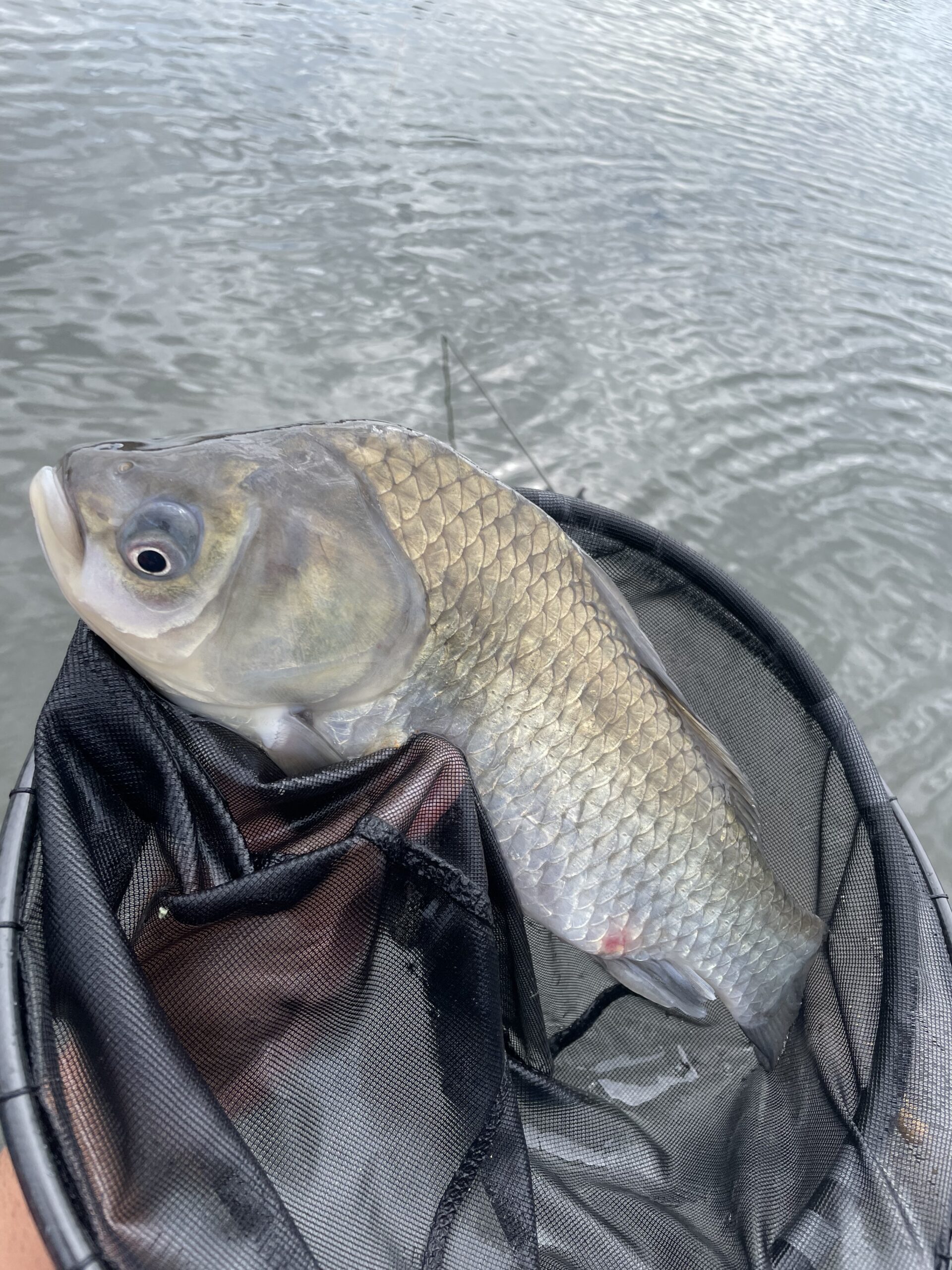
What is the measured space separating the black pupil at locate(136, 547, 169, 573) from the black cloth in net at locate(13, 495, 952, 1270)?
0.40 ft

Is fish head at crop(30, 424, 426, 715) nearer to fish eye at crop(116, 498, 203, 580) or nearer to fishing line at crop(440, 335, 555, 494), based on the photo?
fish eye at crop(116, 498, 203, 580)

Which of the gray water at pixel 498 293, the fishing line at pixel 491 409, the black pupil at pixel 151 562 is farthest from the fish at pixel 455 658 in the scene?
the fishing line at pixel 491 409

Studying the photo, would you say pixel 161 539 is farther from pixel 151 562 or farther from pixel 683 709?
pixel 683 709

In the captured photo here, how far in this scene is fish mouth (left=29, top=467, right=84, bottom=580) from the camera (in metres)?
1.24

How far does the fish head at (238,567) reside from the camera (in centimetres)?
126

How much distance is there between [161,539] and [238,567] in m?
0.12

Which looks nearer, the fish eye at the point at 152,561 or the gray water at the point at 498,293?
the fish eye at the point at 152,561

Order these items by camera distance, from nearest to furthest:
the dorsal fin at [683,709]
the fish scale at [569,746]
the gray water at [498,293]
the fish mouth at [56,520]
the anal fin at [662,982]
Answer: the fish mouth at [56,520] < the fish scale at [569,746] < the dorsal fin at [683,709] < the anal fin at [662,982] < the gray water at [498,293]

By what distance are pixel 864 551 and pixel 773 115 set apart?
7133 millimetres

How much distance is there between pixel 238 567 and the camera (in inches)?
52.5

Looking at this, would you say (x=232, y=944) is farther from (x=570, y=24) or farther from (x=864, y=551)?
(x=570, y=24)

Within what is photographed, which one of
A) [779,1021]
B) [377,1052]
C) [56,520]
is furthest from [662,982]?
[56,520]

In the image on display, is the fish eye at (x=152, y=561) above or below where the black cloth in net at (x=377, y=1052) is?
above

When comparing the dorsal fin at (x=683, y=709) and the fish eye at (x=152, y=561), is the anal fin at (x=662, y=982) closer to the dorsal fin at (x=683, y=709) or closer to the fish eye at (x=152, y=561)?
the dorsal fin at (x=683, y=709)
